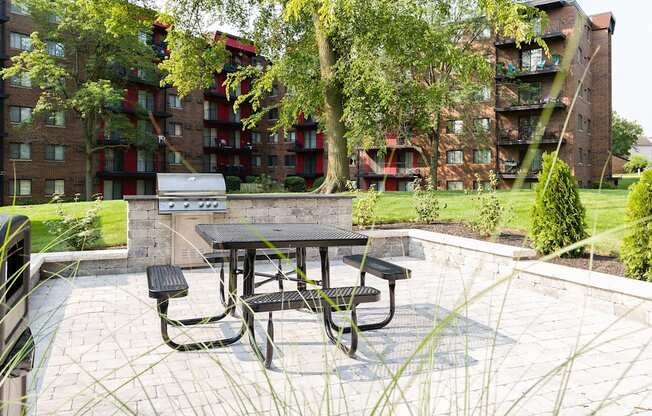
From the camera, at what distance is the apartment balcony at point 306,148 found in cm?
4392

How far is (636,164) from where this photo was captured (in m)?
1.90

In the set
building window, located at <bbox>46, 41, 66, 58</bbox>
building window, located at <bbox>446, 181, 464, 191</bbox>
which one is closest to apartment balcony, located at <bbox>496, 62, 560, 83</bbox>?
building window, located at <bbox>446, 181, 464, 191</bbox>

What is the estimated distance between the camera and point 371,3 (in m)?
13.7

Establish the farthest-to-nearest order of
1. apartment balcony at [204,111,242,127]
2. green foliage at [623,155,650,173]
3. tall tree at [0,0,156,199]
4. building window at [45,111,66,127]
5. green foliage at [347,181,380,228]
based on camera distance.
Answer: apartment balcony at [204,111,242,127] → building window at [45,111,66,127] → tall tree at [0,0,156,199] → green foliage at [347,181,380,228] → green foliage at [623,155,650,173]

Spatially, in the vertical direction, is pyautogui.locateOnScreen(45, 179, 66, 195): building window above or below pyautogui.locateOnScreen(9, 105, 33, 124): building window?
below

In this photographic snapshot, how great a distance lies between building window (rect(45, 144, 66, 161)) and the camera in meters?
30.5

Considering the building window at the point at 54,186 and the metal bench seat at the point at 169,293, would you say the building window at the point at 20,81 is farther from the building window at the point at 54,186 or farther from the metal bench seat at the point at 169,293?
the metal bench seat at the point at 169,293

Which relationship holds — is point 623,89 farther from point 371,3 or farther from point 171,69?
point 171,69

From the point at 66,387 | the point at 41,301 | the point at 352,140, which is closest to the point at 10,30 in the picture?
the point at 352,140

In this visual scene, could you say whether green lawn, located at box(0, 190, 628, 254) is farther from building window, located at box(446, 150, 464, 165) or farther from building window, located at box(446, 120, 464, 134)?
building window, located at box(446, 150, 464, 165)

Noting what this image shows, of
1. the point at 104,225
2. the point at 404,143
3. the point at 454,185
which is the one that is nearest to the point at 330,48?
the point at 104,225

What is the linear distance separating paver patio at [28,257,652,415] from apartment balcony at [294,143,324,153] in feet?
124

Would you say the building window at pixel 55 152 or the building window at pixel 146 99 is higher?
the building window at pixel 146 99

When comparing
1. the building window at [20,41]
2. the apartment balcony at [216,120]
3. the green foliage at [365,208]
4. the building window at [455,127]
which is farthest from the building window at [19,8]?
the green foliage at [365,208]
